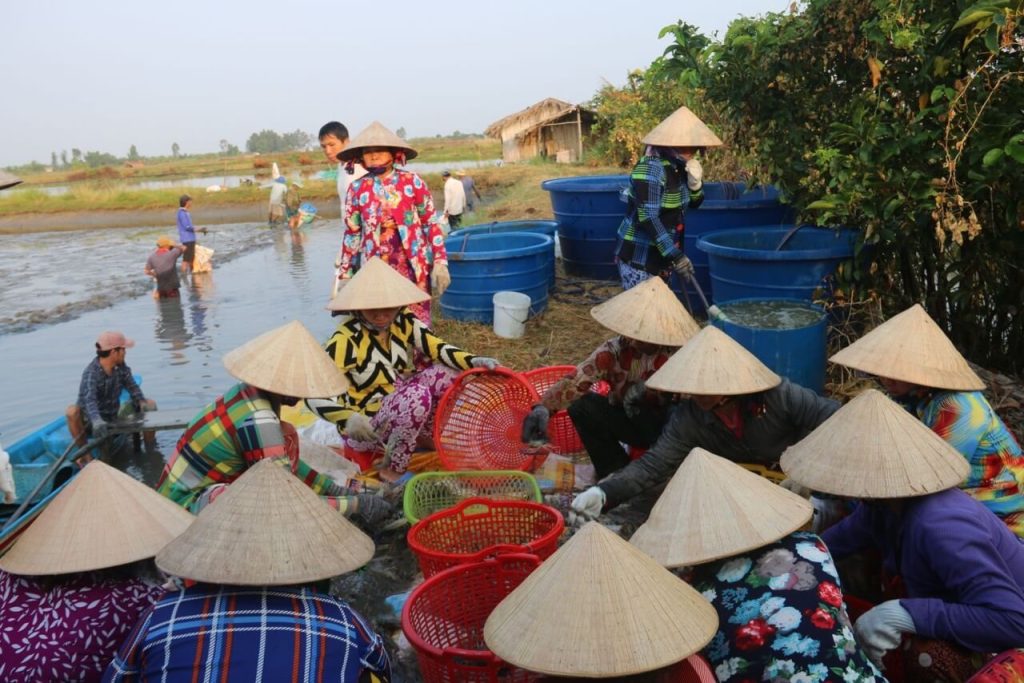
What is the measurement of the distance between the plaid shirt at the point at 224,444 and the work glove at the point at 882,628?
180 cm

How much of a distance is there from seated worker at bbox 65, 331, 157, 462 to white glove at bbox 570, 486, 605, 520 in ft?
10.9

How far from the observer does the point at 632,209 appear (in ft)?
16.9

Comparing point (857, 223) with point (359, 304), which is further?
point (857, 223)

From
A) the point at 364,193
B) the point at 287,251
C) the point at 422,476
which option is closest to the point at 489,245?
the point at 364,193

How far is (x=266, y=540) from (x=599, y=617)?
0.80 metres

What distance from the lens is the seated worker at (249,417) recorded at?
2.90 meters

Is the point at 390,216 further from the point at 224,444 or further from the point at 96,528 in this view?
the point at 96,528

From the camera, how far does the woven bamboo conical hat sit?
2033 millimetres

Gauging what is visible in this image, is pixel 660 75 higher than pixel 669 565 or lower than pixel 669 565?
higher

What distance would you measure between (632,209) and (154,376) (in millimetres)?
4805

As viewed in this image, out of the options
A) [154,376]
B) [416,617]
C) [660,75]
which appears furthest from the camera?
[154,376]

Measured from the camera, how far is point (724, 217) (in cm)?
634

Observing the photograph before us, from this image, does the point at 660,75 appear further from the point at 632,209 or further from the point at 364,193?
the point at 364,193

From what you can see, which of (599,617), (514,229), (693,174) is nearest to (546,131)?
(514,229)
